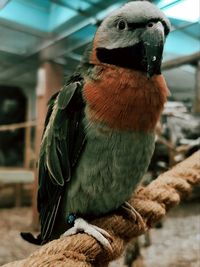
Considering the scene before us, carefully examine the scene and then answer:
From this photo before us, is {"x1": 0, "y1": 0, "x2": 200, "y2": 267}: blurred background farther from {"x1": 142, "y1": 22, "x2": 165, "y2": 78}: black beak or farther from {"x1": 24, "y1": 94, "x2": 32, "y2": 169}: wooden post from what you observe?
{"x1": 142, "y1": 22, "x2": 165, "y2": 78}: black beak

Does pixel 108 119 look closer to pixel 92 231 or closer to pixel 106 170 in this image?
pixel 106 170

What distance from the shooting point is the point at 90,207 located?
702 millimetres

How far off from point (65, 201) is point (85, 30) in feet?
2.48

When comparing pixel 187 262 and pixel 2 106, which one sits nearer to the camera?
pixel 187 262

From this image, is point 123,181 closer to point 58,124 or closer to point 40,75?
point 58,124

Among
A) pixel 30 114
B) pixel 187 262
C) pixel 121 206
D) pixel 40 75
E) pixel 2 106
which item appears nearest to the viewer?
pixel 121 206

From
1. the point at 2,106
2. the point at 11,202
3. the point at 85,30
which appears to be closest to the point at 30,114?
the point at 2,106

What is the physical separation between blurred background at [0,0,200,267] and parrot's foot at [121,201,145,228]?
20.5 inches

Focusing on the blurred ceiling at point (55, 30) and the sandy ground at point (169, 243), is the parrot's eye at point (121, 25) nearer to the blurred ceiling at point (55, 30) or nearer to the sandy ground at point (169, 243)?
the blurred ceiling at point (55, 30)

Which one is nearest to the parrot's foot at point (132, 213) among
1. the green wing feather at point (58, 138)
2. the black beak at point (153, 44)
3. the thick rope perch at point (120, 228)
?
the thick rope perch at point (120, 228)

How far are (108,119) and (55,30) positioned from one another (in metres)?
0.70

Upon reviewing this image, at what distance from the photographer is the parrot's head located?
631mm

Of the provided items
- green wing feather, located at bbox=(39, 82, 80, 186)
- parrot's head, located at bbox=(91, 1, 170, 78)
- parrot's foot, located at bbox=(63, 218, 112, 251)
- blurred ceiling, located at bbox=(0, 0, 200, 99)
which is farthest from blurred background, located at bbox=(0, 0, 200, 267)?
parrot's foot, located at bbox=(63, 218, 112, 251)

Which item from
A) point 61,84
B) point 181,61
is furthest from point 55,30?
point 181,61
